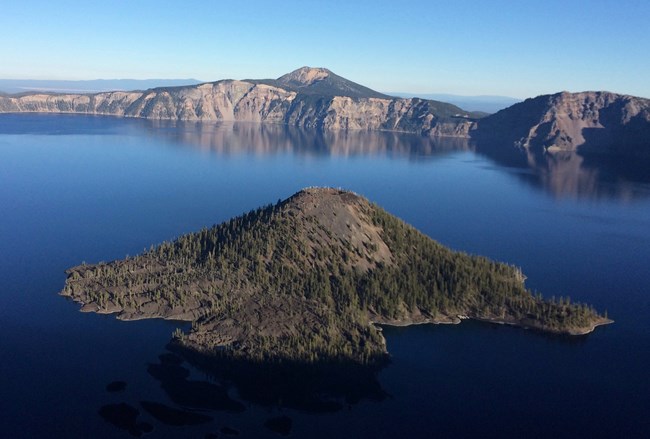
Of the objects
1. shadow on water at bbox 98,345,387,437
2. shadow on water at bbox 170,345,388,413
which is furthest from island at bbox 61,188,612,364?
shadow on water at bbox 98,345,387,437

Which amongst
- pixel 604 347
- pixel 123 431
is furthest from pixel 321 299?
pixel 604 347

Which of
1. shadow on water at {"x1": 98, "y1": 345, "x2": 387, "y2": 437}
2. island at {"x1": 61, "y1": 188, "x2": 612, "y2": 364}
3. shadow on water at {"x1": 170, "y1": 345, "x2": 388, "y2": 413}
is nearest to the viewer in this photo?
shadow on water at {"x1": 98, "y1": 345, "x2": 387, "y2": 437}

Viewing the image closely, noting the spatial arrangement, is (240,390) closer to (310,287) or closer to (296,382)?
(296,382)

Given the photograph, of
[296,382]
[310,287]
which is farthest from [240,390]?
[310,287]

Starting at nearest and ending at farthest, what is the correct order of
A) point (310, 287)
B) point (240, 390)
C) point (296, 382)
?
point (240, 390) < point (296, 382) < point (310, 287)

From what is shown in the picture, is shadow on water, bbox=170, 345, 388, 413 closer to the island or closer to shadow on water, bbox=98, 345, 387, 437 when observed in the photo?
shadow on water, bbox=98, 345, 387, 437

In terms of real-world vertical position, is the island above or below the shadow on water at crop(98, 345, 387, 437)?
above

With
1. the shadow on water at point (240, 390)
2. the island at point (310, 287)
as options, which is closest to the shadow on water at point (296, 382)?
the shadow on water at point (240, 390)

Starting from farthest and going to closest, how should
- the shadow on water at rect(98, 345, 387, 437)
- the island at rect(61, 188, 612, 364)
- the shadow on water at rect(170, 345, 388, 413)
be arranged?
the island at rect(61, 188, 612, 364) < the shadow on water at rect(170, 345, 388, 413) < the shadow on water at rect(98, 345, 387, 437)

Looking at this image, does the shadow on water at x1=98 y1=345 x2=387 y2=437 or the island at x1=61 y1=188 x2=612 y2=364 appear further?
the island at x1=61 y1=188 x2=612 y2=364
